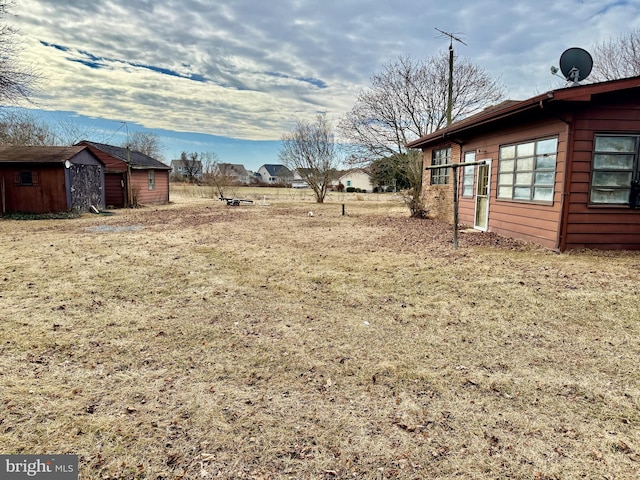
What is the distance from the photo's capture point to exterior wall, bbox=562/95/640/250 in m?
6.55

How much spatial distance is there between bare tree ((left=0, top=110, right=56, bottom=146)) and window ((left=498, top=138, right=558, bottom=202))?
2838 centimetres

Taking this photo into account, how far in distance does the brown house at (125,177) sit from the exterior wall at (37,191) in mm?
4022

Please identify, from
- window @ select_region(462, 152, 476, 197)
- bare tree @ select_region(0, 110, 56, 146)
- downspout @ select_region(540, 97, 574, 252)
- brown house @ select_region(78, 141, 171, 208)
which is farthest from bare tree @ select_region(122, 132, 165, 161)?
downspout @ select_region(540, 97, 574, 252)

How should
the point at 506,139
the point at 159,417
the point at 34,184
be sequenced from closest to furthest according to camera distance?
1. the point at 159,417
2. the point at 506,139
3. the point at 34,184

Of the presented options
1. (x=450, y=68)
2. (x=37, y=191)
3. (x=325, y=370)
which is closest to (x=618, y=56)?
(x=450, y=68)

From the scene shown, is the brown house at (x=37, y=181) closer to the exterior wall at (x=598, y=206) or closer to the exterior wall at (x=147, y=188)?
the exterior wall at (x=147, y=188)

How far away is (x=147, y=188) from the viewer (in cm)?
2150

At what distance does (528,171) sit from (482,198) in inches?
94.4

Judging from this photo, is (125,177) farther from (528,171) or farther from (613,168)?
(613,168)

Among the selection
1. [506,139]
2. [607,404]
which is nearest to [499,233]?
[506,139]

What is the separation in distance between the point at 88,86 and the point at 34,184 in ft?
22.5

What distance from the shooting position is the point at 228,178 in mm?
29625

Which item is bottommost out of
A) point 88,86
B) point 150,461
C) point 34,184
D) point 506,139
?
point 150,461

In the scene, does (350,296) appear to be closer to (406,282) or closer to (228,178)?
(406,282)
